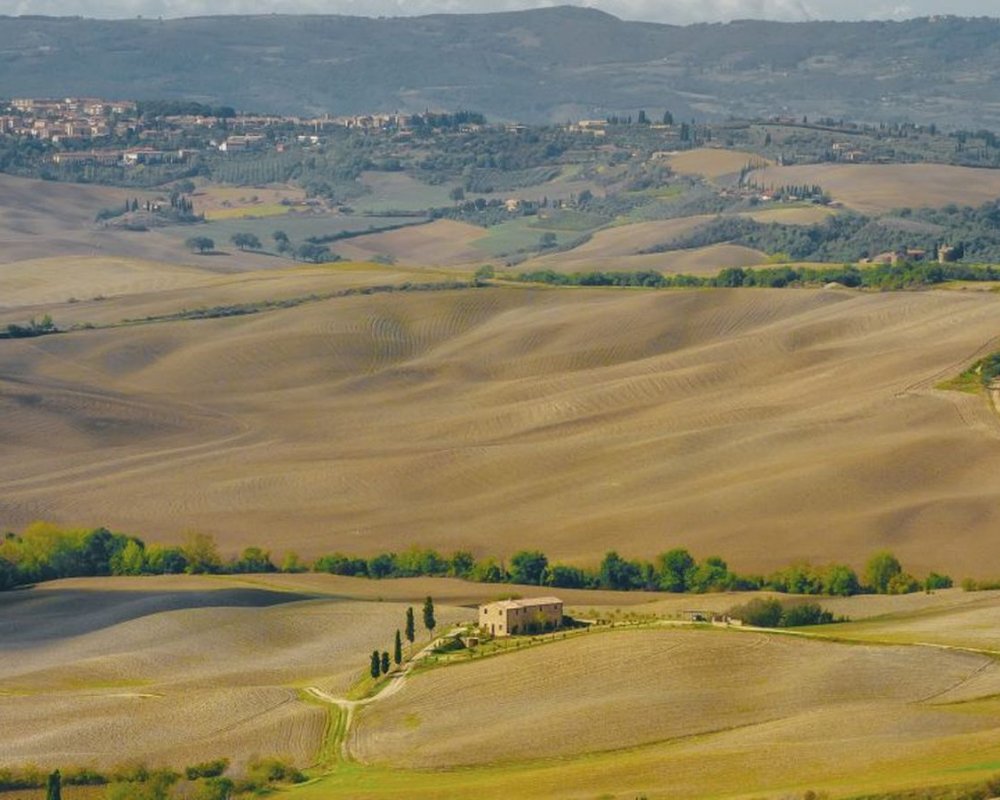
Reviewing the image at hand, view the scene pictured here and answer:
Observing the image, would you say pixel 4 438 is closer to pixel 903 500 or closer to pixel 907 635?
pixel 903 500

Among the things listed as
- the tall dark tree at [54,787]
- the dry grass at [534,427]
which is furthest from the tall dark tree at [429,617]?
the tall dark tree at [54,787]

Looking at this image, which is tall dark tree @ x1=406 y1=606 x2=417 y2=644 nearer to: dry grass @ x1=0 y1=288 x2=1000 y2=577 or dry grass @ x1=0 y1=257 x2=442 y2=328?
dry grass @ x1=0 y1=288 x2=1000 y2=577

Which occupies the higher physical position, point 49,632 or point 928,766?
point 928,766

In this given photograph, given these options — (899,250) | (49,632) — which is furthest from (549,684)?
(899,250)

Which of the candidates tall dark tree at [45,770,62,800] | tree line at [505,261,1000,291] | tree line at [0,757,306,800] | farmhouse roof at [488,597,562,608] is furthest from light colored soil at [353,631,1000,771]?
tree line at [505,261,1000,291]

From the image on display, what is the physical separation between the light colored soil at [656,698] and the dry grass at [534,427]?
959 inches

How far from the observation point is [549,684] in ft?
239

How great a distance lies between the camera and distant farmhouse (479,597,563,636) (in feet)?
267

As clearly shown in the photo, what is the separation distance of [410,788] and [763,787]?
909cm

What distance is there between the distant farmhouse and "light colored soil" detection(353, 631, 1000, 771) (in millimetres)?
4589

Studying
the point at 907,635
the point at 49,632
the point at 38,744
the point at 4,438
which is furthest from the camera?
the point at 4,438

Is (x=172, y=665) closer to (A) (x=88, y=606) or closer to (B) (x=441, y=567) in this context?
(A) (x=88, y=606)

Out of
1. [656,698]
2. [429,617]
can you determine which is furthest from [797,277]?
[656,698]

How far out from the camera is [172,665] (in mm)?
81812
